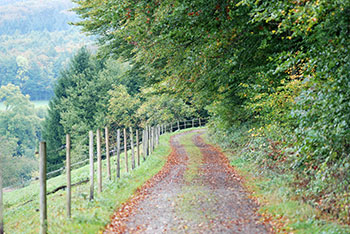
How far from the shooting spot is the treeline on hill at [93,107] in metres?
38.4

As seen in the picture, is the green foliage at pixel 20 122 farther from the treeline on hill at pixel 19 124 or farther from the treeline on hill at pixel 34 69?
the treeline on hill at pixel 34 69

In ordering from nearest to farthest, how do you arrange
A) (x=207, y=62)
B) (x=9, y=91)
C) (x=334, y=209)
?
1. (x=334, y=209)
2. (x=207, y=62)
3. (x=9, y=91)

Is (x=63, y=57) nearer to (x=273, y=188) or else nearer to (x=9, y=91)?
(x=9, y=91)

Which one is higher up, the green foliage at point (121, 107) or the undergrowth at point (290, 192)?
the green foliage at point (121, 107)

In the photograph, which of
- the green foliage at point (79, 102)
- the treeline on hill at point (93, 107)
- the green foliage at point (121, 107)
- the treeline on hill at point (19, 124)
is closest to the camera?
the treeline on hill at point (93, 107)

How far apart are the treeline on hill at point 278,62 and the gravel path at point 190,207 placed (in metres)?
1.45

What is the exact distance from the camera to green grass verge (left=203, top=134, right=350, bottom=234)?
5934 mm

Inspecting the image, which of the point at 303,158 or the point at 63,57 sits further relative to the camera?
the point at 63,57

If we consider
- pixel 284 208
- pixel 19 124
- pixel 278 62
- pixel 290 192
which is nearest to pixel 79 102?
pixel 290 192

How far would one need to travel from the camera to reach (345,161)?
5805mm

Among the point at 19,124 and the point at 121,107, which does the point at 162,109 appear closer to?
the point at 121,107

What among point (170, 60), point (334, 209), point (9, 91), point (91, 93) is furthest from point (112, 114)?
point (9, 91)

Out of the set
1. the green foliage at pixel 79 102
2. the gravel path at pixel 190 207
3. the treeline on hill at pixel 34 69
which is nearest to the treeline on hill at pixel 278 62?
the gravel path at pixel 190 207

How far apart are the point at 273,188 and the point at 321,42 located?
4.13m
